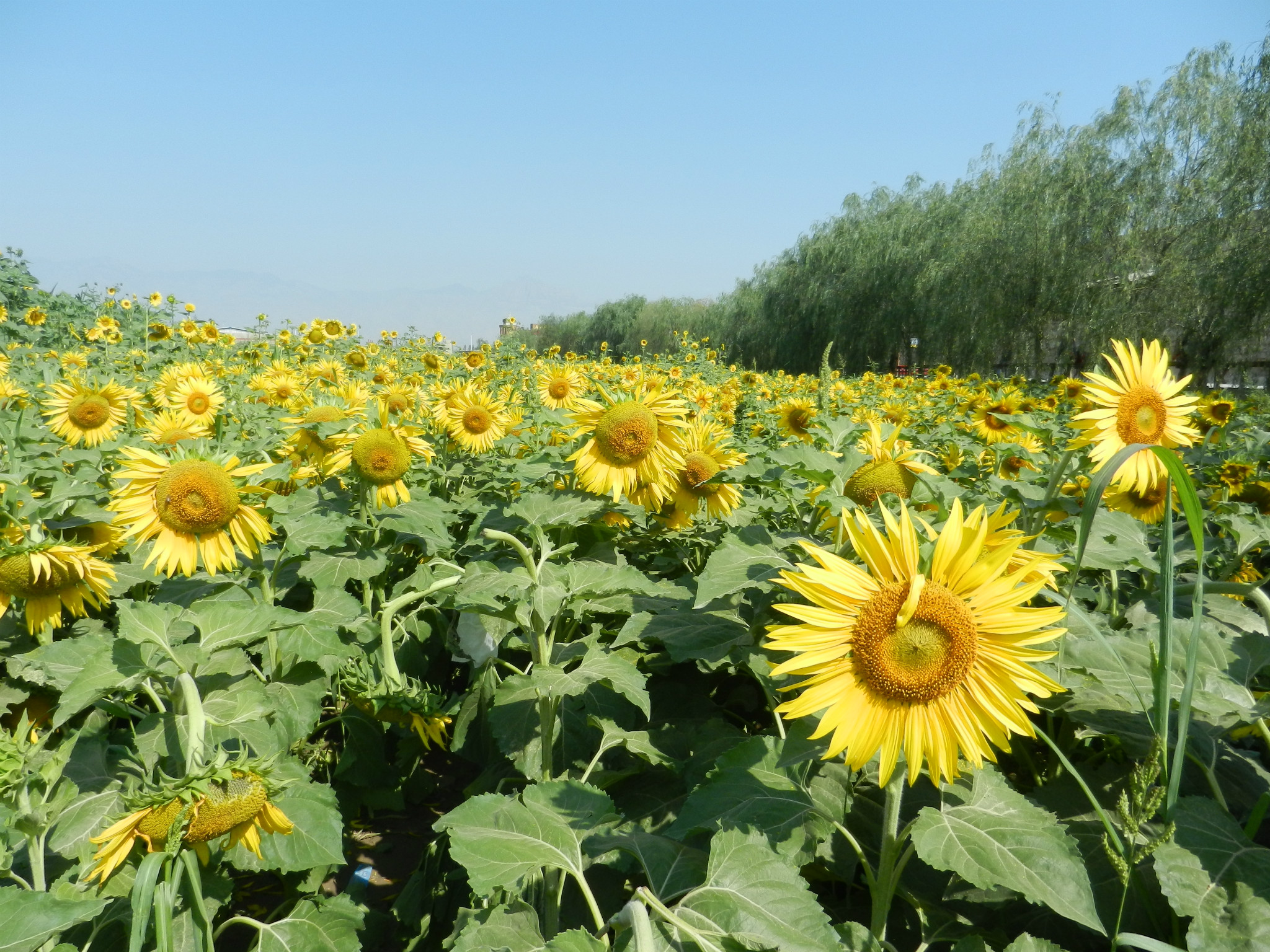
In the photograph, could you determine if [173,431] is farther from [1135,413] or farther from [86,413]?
[1135,413]

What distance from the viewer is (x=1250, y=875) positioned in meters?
1.38

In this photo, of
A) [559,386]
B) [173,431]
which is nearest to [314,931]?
[173,431]

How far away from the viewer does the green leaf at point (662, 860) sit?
4.92ft

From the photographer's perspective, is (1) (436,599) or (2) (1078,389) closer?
(1) (436,599)

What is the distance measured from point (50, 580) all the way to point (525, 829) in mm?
1698

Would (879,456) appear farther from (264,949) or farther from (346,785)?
(346,785)

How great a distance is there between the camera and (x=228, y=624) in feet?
6.24

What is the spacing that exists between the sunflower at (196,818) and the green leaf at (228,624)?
17.4 inches

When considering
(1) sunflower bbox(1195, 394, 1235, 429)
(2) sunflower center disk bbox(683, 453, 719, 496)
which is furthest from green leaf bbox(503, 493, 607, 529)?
(1) sunflower bbox(1195, 394, 1235, 429)

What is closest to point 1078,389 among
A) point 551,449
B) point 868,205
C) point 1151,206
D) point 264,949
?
point 551,449

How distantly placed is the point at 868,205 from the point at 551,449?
3106 cm

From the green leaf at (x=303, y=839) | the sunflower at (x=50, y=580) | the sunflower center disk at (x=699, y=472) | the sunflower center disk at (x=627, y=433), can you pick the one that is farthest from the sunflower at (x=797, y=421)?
the sunflower at (x=50, y=580)

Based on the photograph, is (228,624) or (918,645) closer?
(918,645)

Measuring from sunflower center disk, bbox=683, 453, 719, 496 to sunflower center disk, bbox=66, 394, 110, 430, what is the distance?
367 cm
